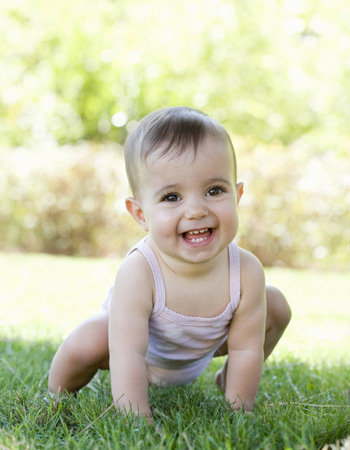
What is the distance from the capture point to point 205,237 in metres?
1.96

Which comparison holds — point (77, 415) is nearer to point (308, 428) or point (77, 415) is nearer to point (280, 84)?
point (308, 428)

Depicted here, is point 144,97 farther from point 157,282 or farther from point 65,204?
point 157,282

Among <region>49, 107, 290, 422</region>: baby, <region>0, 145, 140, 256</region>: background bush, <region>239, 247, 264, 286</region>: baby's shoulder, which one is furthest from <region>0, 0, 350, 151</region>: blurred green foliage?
<region>49, 107, 290, 422</region>: baby

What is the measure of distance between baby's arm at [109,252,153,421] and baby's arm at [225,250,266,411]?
0.32 metres

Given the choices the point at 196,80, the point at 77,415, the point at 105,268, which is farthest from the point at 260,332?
the point at 196,80

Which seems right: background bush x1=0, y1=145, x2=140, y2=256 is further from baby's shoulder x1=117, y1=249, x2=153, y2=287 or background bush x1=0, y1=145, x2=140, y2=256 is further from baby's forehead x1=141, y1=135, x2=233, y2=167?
baby's forehead x1=141, y1=135, x2=233, y2=167

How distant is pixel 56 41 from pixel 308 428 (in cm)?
1394

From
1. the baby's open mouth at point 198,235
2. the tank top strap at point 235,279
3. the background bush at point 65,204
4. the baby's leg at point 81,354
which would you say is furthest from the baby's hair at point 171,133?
the background bush at point 65,204

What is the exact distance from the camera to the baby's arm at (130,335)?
6.22 feet

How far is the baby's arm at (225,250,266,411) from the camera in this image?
206cm

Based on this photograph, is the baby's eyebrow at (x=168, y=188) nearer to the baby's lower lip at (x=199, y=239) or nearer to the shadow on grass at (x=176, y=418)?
the baby's lower lip at (x=199, y=239)

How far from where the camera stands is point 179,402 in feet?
6.44

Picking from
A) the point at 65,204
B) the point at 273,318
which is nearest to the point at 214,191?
the point at 273,318

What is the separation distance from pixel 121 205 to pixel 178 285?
689 centimetres
